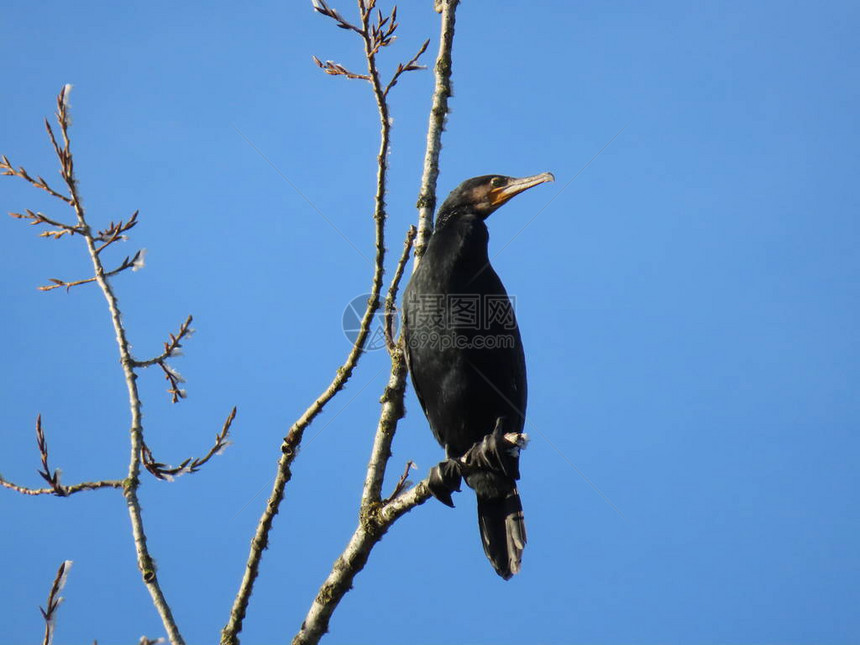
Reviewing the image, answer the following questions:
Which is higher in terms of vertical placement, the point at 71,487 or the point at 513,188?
the point at 513,188

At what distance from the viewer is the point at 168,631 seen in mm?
2836

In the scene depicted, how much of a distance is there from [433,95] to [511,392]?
1.51 meters

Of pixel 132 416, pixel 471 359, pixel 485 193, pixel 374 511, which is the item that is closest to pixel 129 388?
pixel 132 416

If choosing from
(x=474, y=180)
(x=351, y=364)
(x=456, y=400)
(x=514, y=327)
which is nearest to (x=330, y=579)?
(x=351, y=364)

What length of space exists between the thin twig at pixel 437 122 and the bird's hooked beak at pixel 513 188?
44cm

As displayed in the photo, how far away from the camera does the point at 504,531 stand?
3.77m

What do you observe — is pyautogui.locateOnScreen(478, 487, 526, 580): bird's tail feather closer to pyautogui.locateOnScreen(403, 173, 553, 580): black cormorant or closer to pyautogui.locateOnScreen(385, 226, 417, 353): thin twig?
pyautogui.locateOnScreen(403, 173, 553, 580): black cormorant

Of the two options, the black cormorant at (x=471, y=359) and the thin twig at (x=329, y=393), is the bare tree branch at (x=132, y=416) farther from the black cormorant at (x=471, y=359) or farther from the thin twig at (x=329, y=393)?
the black cormorant at (x=471, y=359)

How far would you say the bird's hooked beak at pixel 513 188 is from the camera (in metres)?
4.25

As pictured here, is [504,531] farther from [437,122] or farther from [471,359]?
[437,122]

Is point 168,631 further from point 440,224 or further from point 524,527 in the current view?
point 440,224

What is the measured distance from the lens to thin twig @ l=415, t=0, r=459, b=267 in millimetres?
3902

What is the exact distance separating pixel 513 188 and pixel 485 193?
0.15m

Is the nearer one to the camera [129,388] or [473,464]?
[129,388]
